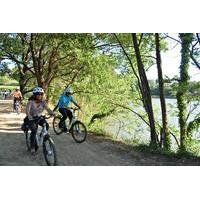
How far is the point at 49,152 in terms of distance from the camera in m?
6.39

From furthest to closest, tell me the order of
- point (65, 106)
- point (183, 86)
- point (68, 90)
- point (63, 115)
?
point (183, 86), point (68, 90), point (63, 115), point (65, 106)

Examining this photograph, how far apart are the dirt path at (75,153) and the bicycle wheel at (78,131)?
0.31 ft

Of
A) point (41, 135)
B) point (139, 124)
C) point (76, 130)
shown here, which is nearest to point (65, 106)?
point (76, 130)

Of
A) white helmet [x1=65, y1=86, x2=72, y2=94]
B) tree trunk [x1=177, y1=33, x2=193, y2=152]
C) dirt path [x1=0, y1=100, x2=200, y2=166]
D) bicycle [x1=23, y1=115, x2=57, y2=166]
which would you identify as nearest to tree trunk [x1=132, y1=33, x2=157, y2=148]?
tree trunk [x1=177, y1=33, x2=193, y2=152]

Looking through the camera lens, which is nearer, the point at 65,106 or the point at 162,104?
the point at 65,106

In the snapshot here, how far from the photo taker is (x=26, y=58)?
10.5 m

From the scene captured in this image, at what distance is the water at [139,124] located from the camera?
1029 centimetres

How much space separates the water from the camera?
405 inches

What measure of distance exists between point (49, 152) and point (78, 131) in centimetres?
159

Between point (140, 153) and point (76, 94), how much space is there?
2.59 m

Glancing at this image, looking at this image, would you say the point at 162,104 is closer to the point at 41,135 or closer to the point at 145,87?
the point at 145,87
